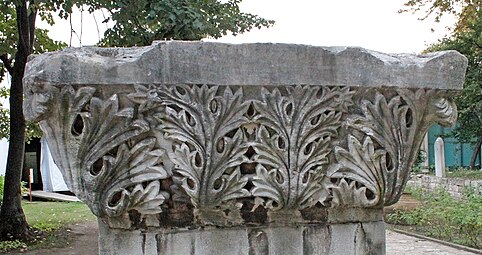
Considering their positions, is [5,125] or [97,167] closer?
[97,167]

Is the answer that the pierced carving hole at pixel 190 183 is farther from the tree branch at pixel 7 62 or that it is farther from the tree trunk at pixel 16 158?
the tree branch at pixel 7 62

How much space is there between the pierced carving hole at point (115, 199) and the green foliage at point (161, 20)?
4666 mm

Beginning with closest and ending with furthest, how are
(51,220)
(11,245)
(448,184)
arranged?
1. (11,245)
2. (51,220)
3. (448,184)

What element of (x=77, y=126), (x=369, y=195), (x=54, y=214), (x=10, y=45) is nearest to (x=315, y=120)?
(x=369, y=195)

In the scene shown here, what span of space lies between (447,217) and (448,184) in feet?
14.2

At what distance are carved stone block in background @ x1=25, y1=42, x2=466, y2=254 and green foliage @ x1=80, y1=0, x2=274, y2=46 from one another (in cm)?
454

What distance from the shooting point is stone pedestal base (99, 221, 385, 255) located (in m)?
2.52

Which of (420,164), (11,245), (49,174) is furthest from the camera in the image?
(420,164)

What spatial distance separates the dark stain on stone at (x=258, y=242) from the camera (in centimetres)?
262

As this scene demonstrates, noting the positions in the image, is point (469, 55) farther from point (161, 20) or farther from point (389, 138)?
point (389, 138)

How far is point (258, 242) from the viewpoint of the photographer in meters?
2.63

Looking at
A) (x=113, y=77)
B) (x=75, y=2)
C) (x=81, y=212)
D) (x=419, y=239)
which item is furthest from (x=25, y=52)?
(x=113, y=77)

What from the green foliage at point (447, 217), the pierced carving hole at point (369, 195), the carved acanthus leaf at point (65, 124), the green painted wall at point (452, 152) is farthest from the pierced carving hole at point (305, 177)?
the green painted wall at point (452, 152)

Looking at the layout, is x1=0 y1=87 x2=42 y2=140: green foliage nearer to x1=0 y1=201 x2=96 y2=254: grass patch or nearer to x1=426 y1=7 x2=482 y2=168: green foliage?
x1=0 y1=201 x2=96 y2=254: grass patch
